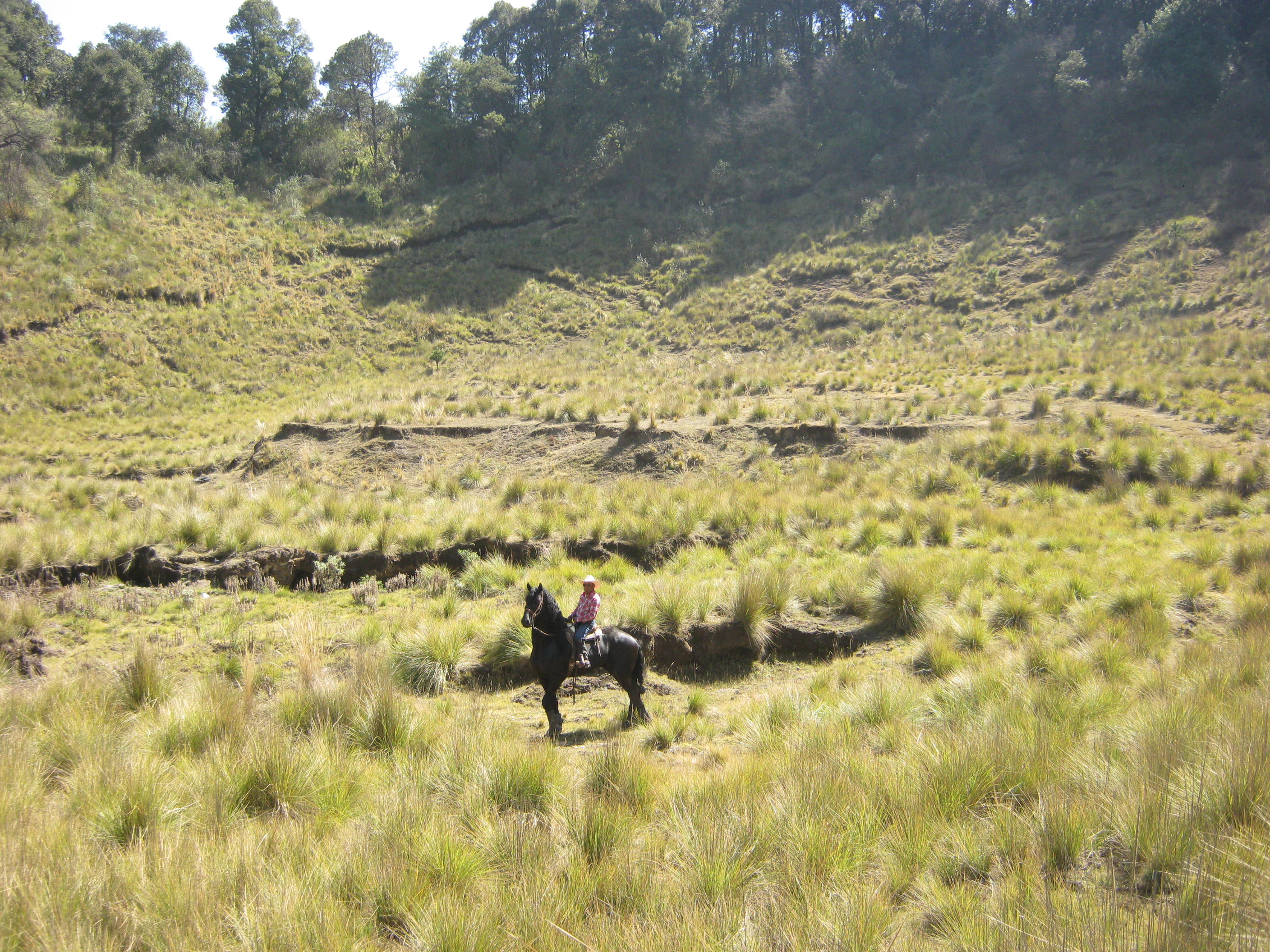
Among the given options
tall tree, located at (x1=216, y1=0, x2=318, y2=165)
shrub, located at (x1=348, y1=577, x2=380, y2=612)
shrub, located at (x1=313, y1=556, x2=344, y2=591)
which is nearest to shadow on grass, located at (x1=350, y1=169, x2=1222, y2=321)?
tall tree, located at (x1=216, y1=0, x2=318, y2=165)

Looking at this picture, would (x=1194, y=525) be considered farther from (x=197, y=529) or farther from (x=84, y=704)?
(x=197, y=529)

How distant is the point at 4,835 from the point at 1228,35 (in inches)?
2122

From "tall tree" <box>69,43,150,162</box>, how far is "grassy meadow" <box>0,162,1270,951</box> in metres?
19.9

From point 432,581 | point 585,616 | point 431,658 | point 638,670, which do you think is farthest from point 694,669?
point 432,581

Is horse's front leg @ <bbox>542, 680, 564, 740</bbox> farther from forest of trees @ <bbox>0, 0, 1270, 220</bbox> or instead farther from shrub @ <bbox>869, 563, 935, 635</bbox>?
forest of trees @ <bbox>0, 0, 1270, 220</bbox>

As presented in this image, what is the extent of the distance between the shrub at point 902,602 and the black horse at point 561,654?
11.6 feet

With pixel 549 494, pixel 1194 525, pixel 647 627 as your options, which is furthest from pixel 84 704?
pixel 1194 525

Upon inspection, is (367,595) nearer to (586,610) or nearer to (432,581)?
(432,581)

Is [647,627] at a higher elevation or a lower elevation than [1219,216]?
lower

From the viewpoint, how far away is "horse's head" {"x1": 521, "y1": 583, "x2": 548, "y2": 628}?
20.0 ft

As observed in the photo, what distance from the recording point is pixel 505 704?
7.37 metres

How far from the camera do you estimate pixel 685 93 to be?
49.8m

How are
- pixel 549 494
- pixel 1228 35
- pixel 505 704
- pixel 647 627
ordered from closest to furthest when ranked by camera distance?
pixel 505 704 → pixel 647 627 → pixel 549 494 → pixel 1228 35

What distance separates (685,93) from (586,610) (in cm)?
5144
